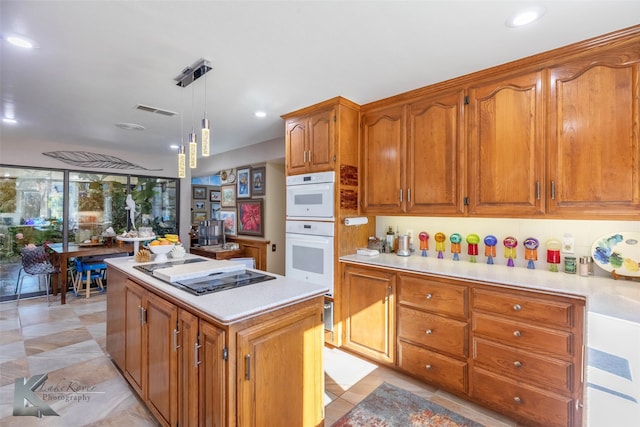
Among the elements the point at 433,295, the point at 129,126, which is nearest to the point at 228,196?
the point at 129,126

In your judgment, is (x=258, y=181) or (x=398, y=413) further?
(x=258, y=181)

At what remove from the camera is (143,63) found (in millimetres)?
2111

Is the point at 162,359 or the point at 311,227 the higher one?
the point at 311,227

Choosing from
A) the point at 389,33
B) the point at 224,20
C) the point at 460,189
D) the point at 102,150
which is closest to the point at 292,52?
the point at 224,20

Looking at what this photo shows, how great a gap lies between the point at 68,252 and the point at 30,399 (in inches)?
106

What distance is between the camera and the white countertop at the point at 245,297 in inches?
51.9

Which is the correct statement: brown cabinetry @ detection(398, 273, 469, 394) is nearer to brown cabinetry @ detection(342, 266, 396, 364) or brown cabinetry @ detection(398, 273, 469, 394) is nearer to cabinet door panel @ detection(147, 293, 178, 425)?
brown cabinetry @ detection(342, 266, 396, 364)

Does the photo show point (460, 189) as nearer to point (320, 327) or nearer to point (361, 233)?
point (361, 233)

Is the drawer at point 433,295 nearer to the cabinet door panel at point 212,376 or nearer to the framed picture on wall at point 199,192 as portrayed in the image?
the cabinet door panel at point 212,376

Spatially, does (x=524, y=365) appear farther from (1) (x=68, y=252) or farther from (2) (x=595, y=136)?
(1) (x=68, y=252)

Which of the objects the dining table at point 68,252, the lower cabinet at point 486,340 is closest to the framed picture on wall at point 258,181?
the dining table at point 68,252

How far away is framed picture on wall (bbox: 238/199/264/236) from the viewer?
191 inches

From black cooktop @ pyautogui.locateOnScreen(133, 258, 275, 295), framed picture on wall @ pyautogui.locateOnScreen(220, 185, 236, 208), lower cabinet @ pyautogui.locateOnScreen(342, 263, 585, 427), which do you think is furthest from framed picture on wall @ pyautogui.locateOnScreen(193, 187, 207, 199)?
lower cabinet @ pyautogui.locateOnScreen(342, 263, 585, 427)

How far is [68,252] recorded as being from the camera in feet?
13.9
